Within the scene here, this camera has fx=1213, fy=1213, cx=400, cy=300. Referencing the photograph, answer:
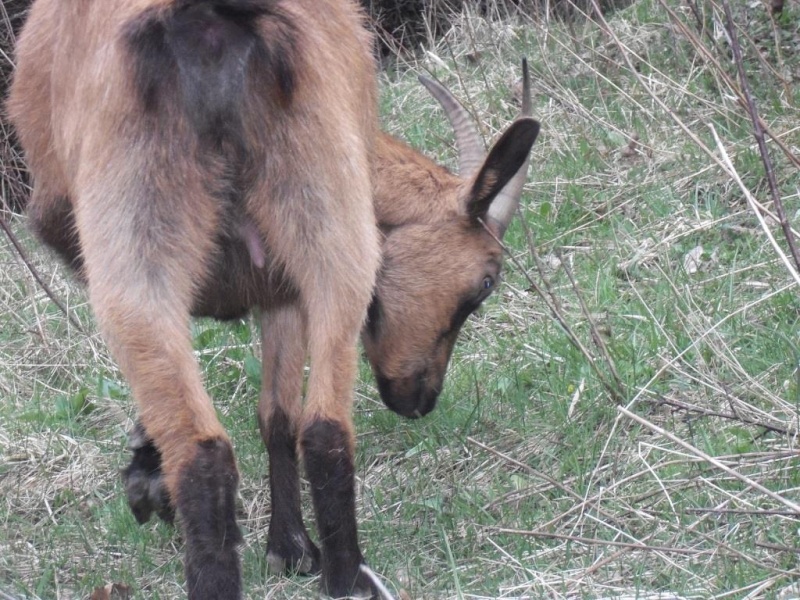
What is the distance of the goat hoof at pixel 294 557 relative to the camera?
14.8ft

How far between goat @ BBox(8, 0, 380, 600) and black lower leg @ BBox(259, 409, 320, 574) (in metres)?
0.82

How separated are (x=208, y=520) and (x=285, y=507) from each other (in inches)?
54.6

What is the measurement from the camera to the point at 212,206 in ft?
11.7

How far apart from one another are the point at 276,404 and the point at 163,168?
158cm

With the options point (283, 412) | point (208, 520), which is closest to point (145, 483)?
point (283, 412)

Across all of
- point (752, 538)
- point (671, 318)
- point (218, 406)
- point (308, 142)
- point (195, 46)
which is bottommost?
point (218, 406)

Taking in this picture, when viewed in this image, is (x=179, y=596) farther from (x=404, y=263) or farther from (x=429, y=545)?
(x=404, y=263)

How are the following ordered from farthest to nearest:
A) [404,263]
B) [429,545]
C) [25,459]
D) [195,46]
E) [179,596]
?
[25,459] → [404,263] → [429,545] → [179,596] → [195,46]

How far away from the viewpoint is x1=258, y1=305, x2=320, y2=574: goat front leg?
4.68m

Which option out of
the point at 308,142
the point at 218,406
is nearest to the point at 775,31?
the point at 218,406

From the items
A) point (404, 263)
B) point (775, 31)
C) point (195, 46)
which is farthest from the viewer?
point (775, 31)

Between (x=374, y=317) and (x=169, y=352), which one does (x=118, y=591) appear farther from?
(x=374, y=317)

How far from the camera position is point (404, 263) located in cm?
522

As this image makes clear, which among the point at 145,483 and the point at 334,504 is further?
the point at 145,483
